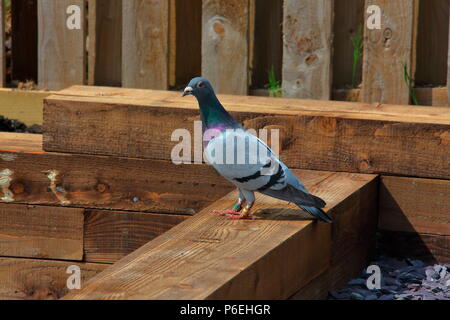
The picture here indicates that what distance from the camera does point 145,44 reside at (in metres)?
5.20

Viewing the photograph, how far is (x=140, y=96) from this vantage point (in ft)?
14.2

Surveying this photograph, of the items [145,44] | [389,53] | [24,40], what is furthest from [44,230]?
[389,53]

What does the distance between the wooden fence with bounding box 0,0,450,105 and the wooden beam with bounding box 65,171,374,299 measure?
1.29 metres

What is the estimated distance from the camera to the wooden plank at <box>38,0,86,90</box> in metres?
5.29

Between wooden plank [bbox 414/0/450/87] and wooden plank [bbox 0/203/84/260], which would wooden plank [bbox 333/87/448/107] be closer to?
wooden plank [bbox 414/0/450/87]

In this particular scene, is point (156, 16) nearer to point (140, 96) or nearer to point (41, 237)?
point (140, 96)

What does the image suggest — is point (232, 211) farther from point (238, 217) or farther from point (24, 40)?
point (24, 40)

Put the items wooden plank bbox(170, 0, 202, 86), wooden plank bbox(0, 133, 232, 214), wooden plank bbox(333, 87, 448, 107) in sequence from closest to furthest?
wooden plank bbox(0, 133, 232, 214) → wooden plank bbox(333, 87, 448, 107) → wooden plank bbox(170, 0, 202, 86)

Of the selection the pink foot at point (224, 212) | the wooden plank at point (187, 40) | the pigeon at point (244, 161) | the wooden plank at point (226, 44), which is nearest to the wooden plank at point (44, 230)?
the pink foot at point (224, 212)

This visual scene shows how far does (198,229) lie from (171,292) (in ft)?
2.32

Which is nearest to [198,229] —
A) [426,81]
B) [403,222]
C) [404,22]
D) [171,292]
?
[171,292]

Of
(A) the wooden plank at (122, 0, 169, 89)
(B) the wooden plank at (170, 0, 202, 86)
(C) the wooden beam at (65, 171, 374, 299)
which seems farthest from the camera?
(B) the wooden plank at (170, 0, 202, 86)

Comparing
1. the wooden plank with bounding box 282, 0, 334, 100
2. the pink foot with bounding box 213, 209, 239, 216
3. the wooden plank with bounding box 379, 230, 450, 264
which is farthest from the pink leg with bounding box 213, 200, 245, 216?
the wooden plank with bounding box 282, 0, 334, 100
